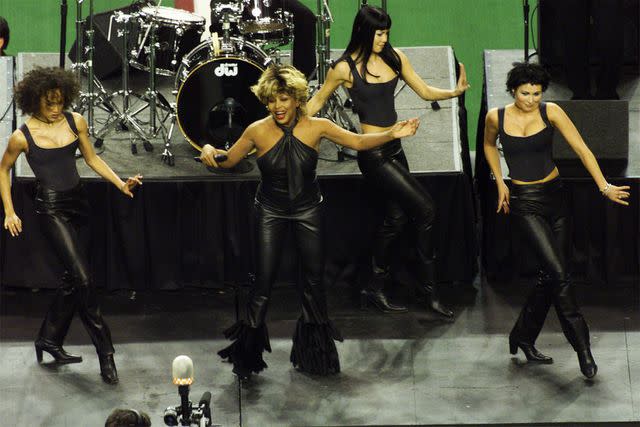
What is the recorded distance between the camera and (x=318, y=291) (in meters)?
7.86

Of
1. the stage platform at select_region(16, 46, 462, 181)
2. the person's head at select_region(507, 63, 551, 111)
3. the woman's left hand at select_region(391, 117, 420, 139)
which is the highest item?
the person's head at select_region(507, 63, 551, 111)

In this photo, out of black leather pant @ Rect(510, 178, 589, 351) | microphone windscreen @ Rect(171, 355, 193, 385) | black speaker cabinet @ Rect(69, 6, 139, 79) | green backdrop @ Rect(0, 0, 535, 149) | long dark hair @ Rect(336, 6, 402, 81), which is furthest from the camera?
green backdrop @ Rect(0, 0, 535, 149)

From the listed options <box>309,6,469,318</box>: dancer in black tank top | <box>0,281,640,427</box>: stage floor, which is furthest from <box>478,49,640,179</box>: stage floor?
<box>309,6,469,318</box>: dancer in black tank top

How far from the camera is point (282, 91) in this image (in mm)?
7551

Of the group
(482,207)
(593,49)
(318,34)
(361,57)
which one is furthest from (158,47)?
(593,49)

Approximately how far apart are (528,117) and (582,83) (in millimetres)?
2358

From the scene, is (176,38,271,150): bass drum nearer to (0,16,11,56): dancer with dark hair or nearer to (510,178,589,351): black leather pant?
(0,16,11,56): dancer with dark hair

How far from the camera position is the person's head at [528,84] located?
7.84m

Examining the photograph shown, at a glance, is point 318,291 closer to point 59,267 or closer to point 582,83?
point 59,267

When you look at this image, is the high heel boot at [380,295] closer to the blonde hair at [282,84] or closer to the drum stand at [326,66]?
the drum stand at [326,66]

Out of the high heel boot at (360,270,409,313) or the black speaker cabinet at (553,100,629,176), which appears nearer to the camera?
the high heel boot at (360,270,409,313)

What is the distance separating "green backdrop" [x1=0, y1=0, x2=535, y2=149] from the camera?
12.3 metres

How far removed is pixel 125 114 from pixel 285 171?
2.26 m

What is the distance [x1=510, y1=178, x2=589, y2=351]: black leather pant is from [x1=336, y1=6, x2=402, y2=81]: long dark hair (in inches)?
45.4
